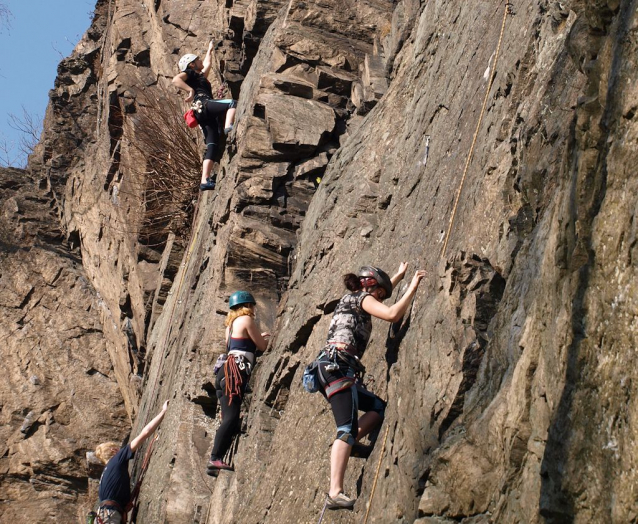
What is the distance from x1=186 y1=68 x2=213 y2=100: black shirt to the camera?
12.1 meters

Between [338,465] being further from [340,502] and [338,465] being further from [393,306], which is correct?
[393,306]

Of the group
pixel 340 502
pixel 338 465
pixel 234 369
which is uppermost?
pixel 234 369

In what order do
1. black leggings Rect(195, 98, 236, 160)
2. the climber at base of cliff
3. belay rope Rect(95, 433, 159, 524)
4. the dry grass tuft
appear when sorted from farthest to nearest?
the dry grass tuft → black leggings Rect(195, 98, 236, 160) → belay rope Rect(95, 433, 159, 524) → the climber at base of cliff

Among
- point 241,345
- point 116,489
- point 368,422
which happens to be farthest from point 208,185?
point 368,422

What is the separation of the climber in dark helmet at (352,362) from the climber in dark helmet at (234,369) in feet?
5.80

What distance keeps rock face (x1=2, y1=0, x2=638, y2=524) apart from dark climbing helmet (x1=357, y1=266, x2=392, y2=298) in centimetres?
27

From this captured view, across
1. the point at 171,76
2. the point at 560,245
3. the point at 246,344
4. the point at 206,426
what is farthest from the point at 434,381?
the point at 171,76

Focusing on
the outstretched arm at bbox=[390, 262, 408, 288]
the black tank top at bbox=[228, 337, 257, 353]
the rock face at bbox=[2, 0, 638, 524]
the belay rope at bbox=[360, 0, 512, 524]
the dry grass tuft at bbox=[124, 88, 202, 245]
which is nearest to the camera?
the rock face at bbox=[2, 0, 638, 524]

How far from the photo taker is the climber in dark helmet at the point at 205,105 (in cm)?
1211

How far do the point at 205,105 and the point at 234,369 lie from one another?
179 inches

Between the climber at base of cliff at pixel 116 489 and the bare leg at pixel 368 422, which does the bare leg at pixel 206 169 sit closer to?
the climber at base of cliff at pixel 116 489

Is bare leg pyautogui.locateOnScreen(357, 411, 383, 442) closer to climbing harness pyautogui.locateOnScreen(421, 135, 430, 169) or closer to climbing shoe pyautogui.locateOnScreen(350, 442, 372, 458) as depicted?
climbing shoe pyautogui.locateOnScreen(350, 442, 372, 458)

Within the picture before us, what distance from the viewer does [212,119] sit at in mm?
12391

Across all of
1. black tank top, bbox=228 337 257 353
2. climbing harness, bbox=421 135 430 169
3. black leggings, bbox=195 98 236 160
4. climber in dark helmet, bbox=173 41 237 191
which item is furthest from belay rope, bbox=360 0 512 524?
black leggings, bbox=195 98 236 160
